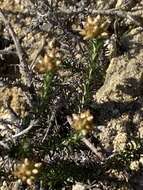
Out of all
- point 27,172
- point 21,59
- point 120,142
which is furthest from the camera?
point 21,59

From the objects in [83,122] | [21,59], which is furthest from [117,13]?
[83,122]

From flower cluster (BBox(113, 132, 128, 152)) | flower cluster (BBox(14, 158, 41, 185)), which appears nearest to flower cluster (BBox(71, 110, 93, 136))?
flower cluster (BBox(14, 158, 41, 185))

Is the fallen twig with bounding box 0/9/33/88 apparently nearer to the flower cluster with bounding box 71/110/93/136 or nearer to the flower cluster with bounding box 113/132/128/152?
the flower cluster with bounding box 113/132/128/152

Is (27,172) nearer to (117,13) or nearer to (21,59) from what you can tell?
(21,59)

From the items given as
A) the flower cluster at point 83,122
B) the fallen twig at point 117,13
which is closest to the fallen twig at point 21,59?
the fallen twig at point 117,13

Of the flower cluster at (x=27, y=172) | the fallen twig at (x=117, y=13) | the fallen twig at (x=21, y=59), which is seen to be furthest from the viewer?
the fallen twig at (x=117, y=13)

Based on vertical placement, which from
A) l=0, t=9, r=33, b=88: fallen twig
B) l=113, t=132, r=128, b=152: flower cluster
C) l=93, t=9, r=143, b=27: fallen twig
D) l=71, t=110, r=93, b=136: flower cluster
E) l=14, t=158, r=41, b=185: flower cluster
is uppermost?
l=93, t=9, r=143, b=27: fallen twig

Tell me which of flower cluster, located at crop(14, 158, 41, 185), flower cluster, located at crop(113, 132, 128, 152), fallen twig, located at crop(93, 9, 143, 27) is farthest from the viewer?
fallen twig, located at crop(93, 9, 143, 27)

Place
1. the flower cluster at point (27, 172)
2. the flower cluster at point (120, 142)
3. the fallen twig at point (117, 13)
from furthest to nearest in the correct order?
the fallen twig at point (117, 13) < the flower cluster at point (120, 142) < the flower cluster at point (27, 172)

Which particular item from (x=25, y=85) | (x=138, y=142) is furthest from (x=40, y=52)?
(x=138, y=142)

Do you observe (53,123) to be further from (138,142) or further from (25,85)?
(138,142)

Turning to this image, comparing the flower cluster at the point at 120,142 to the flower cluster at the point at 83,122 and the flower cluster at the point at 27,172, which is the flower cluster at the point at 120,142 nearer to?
the flower cluster at the point at 83,122
